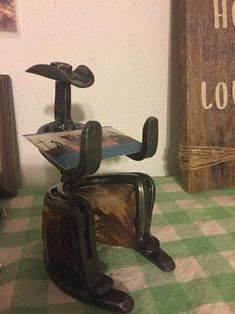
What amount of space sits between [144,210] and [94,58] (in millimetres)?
479

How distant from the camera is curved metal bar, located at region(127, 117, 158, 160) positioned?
1.74 feet

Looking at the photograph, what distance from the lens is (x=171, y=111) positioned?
940 millimetres

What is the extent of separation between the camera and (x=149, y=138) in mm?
536

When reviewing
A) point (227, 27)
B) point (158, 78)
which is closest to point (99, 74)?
point (158, 78)

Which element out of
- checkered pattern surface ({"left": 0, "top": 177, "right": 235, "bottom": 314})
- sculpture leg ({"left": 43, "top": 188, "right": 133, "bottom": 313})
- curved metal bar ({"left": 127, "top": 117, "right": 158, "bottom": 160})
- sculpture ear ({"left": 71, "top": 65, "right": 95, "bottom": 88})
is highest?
sculpture ear ({"left": 71, "top": 65, "right": 95, "bottom": 88})

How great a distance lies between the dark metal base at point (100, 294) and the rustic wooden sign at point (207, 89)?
445mm

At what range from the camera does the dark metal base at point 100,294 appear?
465mm

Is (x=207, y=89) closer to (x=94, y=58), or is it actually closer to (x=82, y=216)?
(x=94, y=58)

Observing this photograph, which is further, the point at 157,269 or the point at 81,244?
the point at 157,269

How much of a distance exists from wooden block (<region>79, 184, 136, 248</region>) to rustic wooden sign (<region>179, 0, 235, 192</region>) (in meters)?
0.33

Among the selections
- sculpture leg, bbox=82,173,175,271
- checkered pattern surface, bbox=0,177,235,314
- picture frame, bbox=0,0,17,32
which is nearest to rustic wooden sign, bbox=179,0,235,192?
checkered pattern surface, bbox=0,177,235,314

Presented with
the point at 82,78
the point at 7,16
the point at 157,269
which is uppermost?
the point at 7,16

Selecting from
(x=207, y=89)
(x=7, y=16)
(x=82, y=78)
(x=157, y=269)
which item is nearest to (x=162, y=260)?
(x=157, y=269)

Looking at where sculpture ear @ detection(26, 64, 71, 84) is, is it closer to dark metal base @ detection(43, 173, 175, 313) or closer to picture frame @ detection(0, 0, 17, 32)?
dark metal base @ detection(43, 173, 175, 313)
